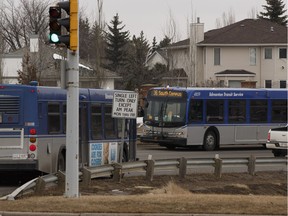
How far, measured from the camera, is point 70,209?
11.8 metres

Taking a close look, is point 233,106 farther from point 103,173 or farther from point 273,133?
point 103,173

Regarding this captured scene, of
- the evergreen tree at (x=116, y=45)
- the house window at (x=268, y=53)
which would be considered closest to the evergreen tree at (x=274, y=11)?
the evergreen tree at (x=116, y=45)

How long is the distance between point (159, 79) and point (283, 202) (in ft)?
178

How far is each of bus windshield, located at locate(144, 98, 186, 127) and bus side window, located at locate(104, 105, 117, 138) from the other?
11.9m

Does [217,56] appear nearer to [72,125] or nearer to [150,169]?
[150,169]

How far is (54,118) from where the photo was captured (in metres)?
17.7

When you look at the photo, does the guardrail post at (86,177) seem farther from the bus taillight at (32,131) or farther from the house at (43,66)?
the house at (43,66)

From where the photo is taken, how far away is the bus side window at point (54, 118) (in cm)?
1744

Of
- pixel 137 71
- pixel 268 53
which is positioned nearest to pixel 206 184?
pixel 268 53

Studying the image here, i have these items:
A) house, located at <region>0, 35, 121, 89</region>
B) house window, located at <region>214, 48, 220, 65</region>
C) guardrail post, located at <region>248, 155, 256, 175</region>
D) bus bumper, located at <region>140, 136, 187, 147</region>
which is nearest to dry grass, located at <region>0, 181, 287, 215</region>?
guardrail post, located at <region>248, 155, 256, 175</region>

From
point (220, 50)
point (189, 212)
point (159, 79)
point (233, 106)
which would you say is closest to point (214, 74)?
point (220, 50)

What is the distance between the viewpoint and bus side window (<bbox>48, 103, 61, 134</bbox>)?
17438 millimetres

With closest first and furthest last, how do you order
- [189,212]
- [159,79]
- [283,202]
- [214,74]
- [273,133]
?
[189,212]
[283,202]
[273,133]
[214,74]
[159,79]

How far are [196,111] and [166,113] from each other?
1.44m
